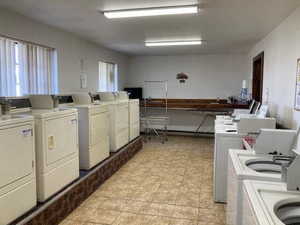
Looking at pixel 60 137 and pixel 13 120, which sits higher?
pixel 13 120

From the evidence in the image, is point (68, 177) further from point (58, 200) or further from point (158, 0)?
point (158, 0)

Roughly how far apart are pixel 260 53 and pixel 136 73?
413 cm

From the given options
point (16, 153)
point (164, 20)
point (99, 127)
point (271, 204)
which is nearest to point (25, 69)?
point (99, 127)

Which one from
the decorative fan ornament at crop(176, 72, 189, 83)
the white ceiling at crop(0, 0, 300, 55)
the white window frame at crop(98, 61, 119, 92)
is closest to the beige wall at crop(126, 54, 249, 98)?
the decorative fan ornament at crop(176, 72, 189, 83)

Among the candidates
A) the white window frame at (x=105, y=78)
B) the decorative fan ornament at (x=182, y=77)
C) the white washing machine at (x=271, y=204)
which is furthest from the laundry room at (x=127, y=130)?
the decorative fan ornament at (x=182, y=77)

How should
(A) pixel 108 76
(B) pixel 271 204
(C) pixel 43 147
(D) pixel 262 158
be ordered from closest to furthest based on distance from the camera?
(B) pixel 271 204, (D) pixel 262 158, (C) pixel 43 147, (A) pixel 108 76

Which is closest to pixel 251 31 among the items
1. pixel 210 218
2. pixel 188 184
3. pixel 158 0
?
pixel 158 0

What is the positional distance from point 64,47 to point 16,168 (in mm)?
3007

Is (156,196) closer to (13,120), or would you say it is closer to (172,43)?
(13,120)

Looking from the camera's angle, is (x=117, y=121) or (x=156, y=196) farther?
(x=117, y=121)

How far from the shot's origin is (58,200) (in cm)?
276

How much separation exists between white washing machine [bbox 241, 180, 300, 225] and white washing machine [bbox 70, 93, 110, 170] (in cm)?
258

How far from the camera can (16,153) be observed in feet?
7.51

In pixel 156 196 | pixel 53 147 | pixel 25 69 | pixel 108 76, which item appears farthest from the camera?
pixel 108 76
